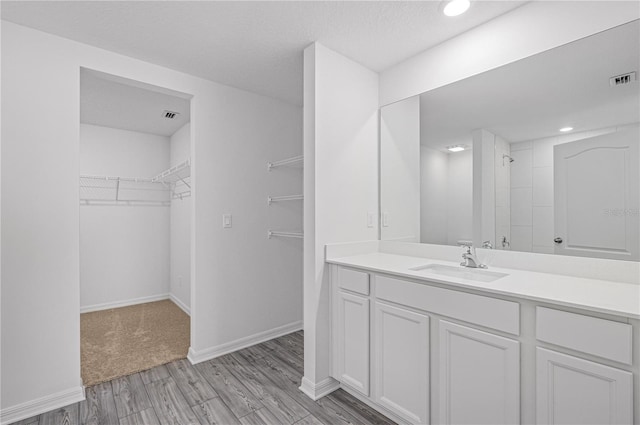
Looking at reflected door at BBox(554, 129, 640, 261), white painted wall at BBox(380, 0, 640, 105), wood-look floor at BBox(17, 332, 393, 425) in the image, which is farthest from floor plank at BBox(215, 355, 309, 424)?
white painted wall at BBox(380, 0, 640, 105)

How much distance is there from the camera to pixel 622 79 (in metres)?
1.49

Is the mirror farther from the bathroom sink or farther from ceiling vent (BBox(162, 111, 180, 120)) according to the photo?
ceiling vent (BBox(162, 111, 180, 120))

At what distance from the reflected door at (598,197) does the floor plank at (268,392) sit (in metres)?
1.80

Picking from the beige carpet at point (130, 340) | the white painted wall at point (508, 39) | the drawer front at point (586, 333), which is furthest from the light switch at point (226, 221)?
the drawer front at point (586, 333)

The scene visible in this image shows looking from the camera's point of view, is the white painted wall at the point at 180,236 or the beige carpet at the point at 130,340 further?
the white painted wall at the point at 180,236

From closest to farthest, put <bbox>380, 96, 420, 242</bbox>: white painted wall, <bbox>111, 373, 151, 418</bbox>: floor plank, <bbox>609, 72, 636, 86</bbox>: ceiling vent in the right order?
<bbox>609, 72, 636, 86</bbox>: ceiling vent < <bbox>111, 373, 151, 418</bbox>: floor plank < <bbox>380, 96, 420, 242</bbox>: white painted wall

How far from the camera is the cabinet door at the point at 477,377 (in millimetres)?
1357

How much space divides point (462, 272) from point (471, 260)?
0.31 feet

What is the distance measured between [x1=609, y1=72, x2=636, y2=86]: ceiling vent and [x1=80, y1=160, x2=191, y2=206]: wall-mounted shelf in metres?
3.71

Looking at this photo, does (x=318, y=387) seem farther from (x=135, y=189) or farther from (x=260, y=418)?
(x=135, y=189)

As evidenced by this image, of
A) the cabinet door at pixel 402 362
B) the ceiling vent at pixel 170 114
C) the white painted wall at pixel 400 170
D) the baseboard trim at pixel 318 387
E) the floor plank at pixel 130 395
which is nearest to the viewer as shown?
the cabinet door at pixel 402 362

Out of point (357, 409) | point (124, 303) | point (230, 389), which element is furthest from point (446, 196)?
point (124, 303)

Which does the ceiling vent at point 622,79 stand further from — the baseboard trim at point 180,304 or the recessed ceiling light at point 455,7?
the baseboard trim at point 180,304

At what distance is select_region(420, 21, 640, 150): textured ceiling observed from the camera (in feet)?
4.93
